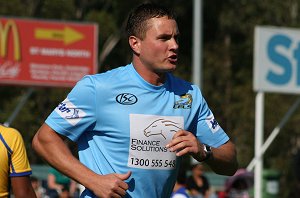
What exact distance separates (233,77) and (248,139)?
14.8 ft

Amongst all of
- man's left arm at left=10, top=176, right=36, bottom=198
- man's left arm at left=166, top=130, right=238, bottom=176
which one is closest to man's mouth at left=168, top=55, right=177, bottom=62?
man's left arm at left=166, top=130, right=238, bottom=176

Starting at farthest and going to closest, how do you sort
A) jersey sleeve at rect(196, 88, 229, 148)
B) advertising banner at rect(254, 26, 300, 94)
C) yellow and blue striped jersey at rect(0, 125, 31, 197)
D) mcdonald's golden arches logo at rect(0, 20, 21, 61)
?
mcdonald's golden arches logo at rect(0, 20, 21, 61) → advertising banner at rect(254, 26, 300, 94) → yellow and blue striped jersey at rect(0, 125, 31, 197) → jersey sleeve at rect(196, 88, 229, 148)

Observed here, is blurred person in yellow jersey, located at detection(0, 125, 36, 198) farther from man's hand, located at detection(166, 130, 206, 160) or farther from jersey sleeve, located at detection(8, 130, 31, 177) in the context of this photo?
man's hand, located at detection(166, 130, 206, 160)

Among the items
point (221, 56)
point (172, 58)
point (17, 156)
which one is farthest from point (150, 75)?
point (221, 56)

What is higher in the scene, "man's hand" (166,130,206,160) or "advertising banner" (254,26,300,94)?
"man's hand" (166,130,206,160)

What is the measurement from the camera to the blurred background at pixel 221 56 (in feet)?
131

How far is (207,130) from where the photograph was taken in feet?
18.4

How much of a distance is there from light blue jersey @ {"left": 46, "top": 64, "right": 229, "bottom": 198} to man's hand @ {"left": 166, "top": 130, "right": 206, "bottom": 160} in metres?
0.22

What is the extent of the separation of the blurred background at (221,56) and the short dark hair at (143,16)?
32.0 metres

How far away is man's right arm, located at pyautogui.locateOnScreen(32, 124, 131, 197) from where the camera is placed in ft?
16.5

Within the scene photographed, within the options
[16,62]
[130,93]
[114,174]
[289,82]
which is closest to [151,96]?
[130,93]

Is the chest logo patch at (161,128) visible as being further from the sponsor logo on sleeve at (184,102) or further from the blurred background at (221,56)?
the blurred background at (221,56)

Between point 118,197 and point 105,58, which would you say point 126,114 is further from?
point 105,58

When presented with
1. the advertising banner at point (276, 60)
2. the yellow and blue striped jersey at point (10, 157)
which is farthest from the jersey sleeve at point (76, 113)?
the advertising banner at point (276, 60)
